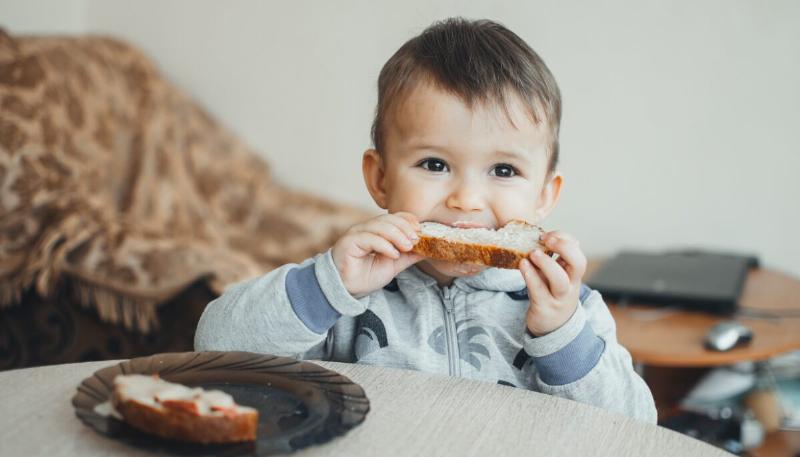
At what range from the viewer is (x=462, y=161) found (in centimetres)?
104

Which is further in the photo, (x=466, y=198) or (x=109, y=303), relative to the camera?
(x=109, y=303)

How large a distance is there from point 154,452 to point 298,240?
2305 millimetres

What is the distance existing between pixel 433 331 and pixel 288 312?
20 centimetres

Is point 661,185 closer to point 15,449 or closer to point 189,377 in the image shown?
point 189,377

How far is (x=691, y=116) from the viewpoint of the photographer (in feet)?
8.29

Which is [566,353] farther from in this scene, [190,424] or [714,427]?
[714,427]

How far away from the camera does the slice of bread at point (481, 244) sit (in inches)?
37.8

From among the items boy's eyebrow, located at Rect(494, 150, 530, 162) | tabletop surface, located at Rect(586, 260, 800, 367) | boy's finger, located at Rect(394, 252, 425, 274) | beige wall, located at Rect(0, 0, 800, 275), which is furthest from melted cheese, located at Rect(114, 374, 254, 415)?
beige wall, located at Rect(0, 0, 800, 275)

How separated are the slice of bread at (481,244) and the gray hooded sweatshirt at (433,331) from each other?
0.10 m

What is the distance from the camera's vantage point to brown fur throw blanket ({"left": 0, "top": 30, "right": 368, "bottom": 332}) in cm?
205

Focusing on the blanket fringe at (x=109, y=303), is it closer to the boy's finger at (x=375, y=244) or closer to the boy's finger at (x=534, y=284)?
the boy's finger at (x=375, y=244)

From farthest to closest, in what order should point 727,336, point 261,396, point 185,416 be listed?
point 727,336, point 261,396, point 185,416

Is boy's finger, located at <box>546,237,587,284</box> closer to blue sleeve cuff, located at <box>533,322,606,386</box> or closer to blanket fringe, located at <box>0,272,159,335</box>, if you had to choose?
blue sleeve cuff, located at <box>533,322,606,386</box>

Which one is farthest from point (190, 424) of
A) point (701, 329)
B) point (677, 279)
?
point (677, 279)
